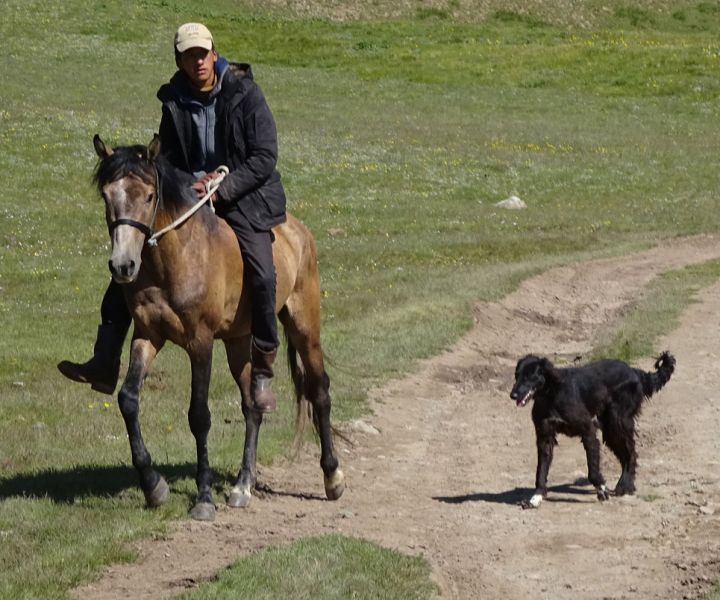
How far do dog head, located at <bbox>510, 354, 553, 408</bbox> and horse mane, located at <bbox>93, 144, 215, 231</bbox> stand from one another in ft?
10.1

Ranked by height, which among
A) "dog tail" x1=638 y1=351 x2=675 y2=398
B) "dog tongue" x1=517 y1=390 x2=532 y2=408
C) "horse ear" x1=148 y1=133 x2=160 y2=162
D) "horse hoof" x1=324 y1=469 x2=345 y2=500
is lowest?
"horse hoof" x1=324 y1=469 x2=345 y2=500

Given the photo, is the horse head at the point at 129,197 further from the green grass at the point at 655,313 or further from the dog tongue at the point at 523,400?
the green grass at the point at 655,313

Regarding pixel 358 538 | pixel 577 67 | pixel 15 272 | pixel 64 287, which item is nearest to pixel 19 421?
pixel 358 538

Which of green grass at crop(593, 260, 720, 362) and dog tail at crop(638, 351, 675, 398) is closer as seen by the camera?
dog tail at crop(638, 351, 675, 398)

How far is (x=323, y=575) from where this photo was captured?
9.05m

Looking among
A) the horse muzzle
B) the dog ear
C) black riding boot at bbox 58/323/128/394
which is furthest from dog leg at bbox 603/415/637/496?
the horse muzzle

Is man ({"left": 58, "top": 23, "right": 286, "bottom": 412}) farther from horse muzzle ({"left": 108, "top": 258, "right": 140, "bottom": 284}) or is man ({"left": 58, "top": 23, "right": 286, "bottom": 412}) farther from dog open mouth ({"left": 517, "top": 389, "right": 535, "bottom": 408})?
dog open mouth ({"left": 517, "top": 389, "right": 535, "bottom": 408})

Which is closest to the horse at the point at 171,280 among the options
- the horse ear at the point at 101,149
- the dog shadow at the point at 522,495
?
the horse ear at the point at 101,149

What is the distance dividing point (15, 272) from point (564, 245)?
12521 mm

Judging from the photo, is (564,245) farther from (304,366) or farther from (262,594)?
(262,594)

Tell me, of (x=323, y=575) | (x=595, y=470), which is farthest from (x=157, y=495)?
(x=595, y=470)

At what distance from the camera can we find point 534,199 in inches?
1502

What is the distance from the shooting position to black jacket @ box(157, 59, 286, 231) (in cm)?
1109

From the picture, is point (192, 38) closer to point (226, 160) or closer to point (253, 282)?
point (226, 160)
